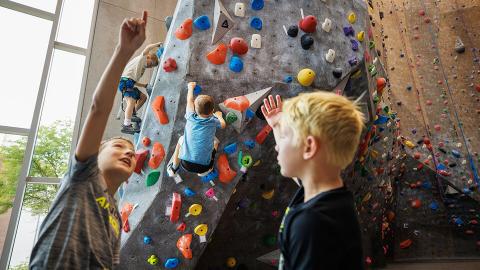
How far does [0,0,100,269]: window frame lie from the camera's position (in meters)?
4.27

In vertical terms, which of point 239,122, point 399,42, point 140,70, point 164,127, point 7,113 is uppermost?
point 399,42

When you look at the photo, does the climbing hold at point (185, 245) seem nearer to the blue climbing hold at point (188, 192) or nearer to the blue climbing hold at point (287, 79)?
the blue climbing hold at point (188, 192)

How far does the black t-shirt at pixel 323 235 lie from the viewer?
2.76 feet

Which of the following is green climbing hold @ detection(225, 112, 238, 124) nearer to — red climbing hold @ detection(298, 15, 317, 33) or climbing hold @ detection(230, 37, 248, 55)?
climbing hold @ detection(230, 37, 248, 55)

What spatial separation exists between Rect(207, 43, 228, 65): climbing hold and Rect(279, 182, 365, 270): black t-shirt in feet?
6.87

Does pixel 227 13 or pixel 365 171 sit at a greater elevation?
pixel 227 13

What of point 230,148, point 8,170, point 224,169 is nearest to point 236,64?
point 230,148

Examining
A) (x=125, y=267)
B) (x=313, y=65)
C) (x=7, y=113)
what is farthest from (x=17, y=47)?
(x=313, y=65)

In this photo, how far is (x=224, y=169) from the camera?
285 cm

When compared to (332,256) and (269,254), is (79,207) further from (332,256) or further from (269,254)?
(269,254)

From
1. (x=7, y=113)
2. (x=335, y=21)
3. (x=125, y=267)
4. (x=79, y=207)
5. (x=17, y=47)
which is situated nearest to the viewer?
(x=79, y=207)

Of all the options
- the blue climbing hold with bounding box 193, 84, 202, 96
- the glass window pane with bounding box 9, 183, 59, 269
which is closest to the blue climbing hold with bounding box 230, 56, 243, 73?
the blue climbing hold with bounding box 193, 84, 202, 96

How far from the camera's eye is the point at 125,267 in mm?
2781

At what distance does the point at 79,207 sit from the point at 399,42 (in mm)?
6825
